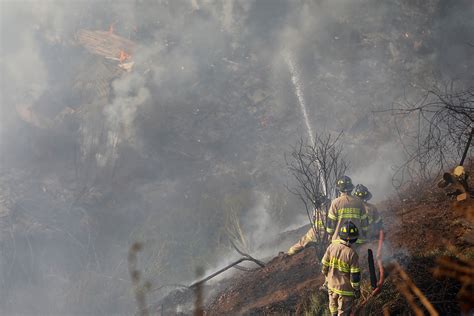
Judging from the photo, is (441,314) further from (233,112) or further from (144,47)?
(144,47)

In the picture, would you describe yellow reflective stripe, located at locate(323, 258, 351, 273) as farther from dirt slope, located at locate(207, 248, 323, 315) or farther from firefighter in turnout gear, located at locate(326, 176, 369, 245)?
firefighter in turnout gear, located at locate(326, 176, 369, 245)

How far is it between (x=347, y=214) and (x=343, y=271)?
1.61m

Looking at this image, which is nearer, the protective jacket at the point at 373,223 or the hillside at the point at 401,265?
the hillside at the point at 401,265

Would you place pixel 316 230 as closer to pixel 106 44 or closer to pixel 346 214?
pixel 346 214

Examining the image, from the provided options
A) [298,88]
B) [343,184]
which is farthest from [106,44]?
[343,184]

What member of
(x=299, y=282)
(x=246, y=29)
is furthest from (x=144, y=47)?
(x=299, y=282)

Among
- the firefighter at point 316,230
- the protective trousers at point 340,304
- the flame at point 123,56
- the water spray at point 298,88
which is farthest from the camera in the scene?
the flame at point 123,56

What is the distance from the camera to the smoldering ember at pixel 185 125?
42.5 feet

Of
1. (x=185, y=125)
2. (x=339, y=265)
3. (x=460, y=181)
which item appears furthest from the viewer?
(x=185, y=125)

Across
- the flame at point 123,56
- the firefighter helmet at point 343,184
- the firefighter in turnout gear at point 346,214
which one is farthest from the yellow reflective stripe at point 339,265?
the flame at point 123,56

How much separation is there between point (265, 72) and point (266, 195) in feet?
19.9

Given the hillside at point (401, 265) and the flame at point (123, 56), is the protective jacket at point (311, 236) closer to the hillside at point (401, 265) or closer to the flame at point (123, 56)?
the hillside at point (401, 265)

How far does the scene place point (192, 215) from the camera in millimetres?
14383

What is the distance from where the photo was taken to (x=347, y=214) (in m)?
5.87
